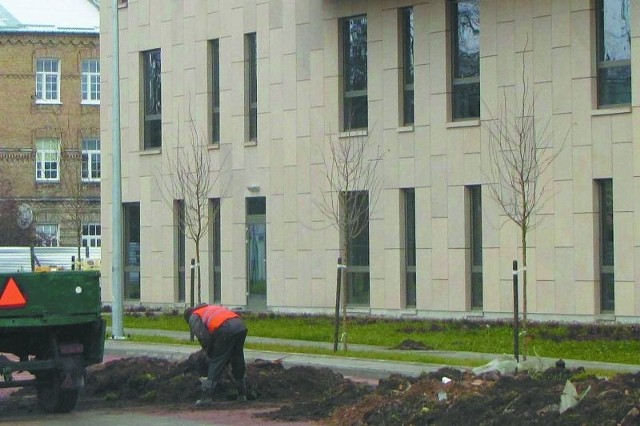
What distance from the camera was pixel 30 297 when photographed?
16.2m

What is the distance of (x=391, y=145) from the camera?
108ft

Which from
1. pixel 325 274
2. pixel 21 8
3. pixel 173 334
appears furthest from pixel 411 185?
pixel 21 8

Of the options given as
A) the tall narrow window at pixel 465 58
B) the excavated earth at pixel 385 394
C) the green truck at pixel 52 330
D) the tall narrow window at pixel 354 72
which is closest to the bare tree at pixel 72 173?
the tall narrow window at pixel 354 72

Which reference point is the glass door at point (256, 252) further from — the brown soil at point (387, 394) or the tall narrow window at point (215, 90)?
the brown soil at point (387, 394)

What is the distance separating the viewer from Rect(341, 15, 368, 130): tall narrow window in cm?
3388

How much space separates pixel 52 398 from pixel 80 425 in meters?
1.33

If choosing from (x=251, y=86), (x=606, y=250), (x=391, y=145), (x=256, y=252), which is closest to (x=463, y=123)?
(x=391, y=145)

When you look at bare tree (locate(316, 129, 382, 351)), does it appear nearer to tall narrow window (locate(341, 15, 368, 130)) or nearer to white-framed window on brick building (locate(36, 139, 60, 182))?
tall narrow window (locate(341, 15, 368, 130))

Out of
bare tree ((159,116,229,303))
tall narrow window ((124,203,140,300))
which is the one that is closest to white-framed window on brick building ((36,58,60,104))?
tall narrow window ((124,203,140,300))

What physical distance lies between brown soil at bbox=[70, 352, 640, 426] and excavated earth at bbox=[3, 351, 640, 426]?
0.04ft

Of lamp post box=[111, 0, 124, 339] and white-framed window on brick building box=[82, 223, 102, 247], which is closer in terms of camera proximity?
lamp post box=[111, 0, 124, 339]

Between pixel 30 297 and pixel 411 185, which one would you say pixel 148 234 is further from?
pixel 30 297

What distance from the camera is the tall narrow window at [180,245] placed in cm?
3859

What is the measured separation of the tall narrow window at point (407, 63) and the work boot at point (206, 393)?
16452mm
